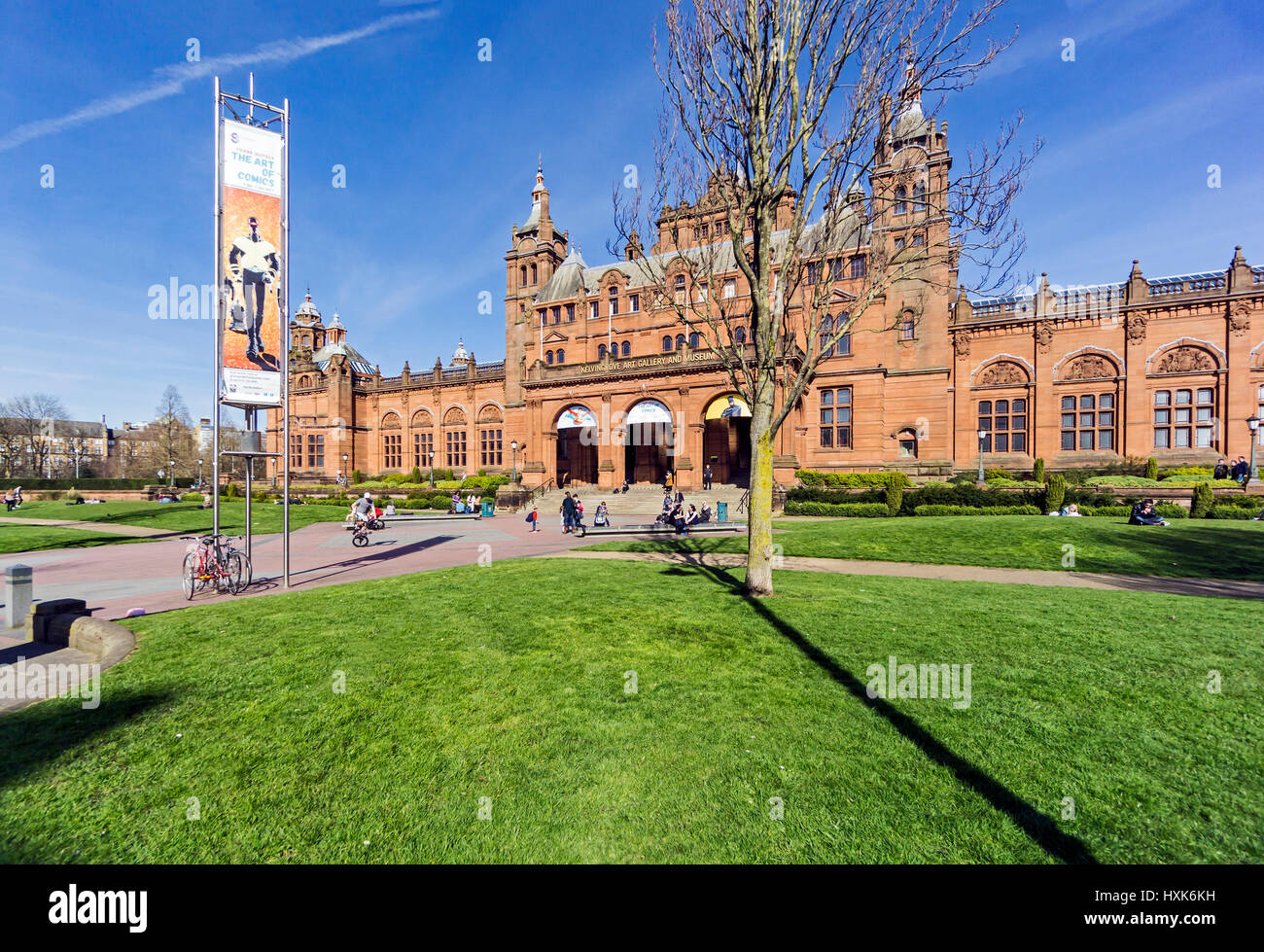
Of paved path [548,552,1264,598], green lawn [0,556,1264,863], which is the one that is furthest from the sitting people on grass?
green lawn [0,556,1264,863]

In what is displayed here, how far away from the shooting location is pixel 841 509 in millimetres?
23312

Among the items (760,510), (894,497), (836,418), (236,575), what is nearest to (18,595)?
(236,575)

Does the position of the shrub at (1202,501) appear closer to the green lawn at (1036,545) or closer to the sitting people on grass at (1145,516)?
the green lawn at (1036,545)

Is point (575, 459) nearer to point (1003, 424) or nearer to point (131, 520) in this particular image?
point (131, 520)

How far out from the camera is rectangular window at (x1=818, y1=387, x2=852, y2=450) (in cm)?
3338

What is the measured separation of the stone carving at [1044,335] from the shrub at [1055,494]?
594 inches

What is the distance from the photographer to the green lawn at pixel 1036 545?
11.8 m

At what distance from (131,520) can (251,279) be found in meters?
25.5

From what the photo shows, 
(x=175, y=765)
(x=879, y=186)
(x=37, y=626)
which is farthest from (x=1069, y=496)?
(x=37, y=626)

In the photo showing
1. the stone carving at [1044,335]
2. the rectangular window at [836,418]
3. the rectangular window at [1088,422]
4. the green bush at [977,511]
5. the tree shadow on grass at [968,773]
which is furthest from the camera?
the rectangular window at [836,418]

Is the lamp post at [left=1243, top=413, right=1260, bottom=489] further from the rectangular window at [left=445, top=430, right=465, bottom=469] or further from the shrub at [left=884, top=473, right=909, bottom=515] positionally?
the rectangular window at [left=445, top=430, right=465, bottom=469]

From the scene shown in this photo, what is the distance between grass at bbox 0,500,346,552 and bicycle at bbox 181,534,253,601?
7136 millimetres

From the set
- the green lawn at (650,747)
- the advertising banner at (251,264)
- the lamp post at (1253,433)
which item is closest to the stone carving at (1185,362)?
the lamp post at (1253,433)
